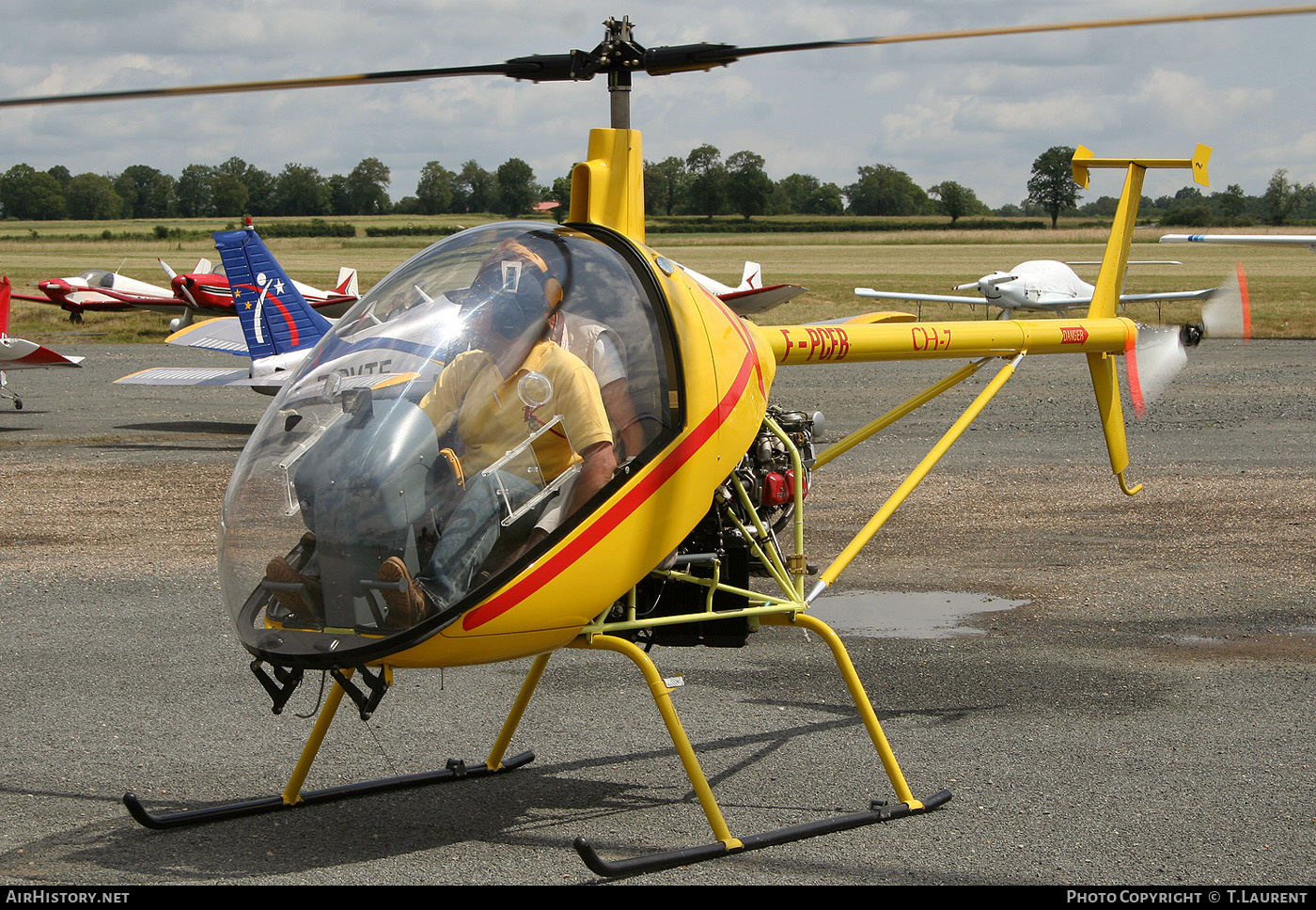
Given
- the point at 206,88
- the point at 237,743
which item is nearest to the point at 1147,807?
the point at 237,743

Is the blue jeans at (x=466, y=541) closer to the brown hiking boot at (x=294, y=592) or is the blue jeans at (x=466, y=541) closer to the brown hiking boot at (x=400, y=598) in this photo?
the brown hiking boot at (x=400, y=598)

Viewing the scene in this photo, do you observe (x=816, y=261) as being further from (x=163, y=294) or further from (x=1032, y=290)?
→ (x=163, y=294)

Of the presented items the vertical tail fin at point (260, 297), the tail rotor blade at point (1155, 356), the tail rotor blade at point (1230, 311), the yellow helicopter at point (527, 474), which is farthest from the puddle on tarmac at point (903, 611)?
the vertical tail fin at point (260, 297)

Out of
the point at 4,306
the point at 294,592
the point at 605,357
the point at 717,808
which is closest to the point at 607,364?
the point at 605,357

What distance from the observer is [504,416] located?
12.6 feet

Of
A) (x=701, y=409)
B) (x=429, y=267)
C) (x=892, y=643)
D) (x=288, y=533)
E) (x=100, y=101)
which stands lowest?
(x=892, y=643)

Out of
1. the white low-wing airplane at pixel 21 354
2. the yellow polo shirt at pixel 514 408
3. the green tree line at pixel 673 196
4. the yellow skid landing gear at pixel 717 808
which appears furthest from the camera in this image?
the green tree line at pixel 673 196

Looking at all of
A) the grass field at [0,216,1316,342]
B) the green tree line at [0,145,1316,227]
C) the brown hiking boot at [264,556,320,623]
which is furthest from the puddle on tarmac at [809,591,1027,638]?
the green tree line at [0,145,1316,227]

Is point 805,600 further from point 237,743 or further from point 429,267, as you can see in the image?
point 237,743

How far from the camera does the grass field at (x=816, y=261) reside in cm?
4062

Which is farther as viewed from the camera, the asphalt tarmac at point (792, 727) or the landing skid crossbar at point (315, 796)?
the landing skid crossbar at point (315, 796)

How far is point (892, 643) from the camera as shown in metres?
7.21

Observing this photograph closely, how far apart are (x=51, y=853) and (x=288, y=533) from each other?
1715 millimetres

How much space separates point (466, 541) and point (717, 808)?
1.44 metres
